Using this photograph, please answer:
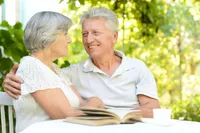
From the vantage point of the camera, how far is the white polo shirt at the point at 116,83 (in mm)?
2762

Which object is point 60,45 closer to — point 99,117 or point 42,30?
point 42,30

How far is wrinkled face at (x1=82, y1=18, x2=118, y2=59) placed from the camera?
2.74 meters

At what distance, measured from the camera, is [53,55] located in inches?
96.7

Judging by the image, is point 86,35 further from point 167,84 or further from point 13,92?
point 167,84

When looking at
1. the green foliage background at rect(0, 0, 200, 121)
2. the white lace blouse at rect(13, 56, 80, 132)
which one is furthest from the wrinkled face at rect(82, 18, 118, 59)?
the green foliage background at rect(0, 0, 200, 121)

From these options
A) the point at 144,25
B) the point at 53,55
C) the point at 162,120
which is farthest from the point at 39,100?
the point at 144,25

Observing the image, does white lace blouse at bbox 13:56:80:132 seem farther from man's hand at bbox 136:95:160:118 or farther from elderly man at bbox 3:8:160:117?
man's hand at bbox 136:95:160:118

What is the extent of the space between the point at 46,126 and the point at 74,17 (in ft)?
19.3

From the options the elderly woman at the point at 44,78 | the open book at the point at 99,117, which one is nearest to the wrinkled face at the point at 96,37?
the elderly woman at the point at 44,78

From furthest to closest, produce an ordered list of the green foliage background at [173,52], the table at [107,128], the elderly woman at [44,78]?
1. the green foliage background at [173,52]
2. the elderly woman at [44,78]
3. the table at [107,128]

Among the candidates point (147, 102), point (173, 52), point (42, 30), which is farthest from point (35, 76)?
point (173, 52)

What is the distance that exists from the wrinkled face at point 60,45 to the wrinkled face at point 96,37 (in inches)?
10.9

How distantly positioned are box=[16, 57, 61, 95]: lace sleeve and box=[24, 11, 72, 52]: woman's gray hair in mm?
87

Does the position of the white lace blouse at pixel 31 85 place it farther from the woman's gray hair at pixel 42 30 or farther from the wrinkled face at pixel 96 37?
the wrinkled face at pixel 96 37
